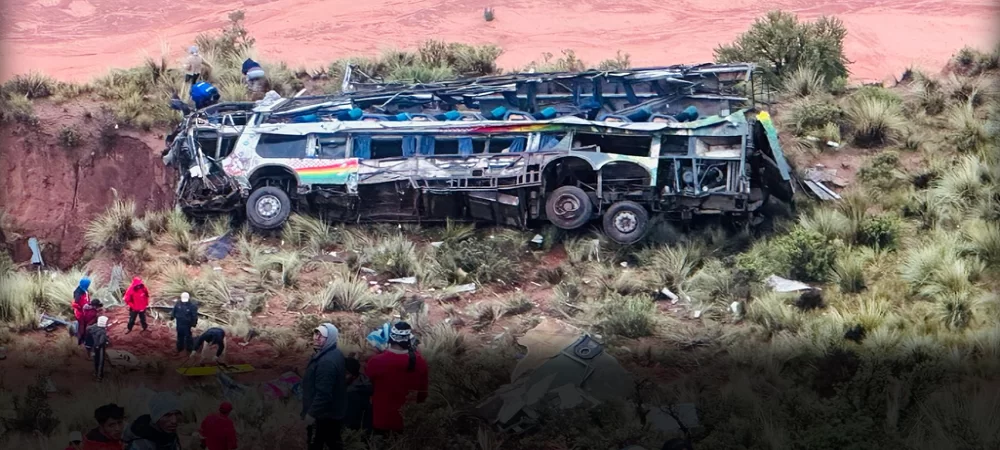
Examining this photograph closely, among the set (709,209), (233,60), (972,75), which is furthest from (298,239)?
(972,75)

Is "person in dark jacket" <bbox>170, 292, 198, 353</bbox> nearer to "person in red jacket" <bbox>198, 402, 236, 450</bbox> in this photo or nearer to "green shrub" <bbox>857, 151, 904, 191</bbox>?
"person in red jacket" <bbox>198, 402, 236, 450</bbox>

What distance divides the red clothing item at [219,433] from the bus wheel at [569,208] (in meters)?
9.10

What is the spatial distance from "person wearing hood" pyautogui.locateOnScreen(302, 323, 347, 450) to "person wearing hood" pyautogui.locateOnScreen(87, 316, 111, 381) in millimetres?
4787

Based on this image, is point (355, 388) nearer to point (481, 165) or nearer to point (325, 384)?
point (325, 384)

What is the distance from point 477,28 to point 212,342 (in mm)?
18274

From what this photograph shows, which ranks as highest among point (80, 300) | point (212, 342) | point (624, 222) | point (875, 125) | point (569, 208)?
point (875, 125)

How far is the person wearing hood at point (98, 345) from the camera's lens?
17469 millimetres

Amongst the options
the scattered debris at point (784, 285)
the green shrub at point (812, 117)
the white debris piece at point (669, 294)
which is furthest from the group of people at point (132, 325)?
the green shrub at point (812, 117)

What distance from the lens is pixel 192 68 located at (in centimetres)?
2769

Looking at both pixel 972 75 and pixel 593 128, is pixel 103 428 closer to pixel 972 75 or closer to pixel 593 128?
pixel 593 128

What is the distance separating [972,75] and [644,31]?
902 cm

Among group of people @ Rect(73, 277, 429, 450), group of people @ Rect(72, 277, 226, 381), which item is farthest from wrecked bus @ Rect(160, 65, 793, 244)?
group of people @ Rect(73, 277, 429, 450)

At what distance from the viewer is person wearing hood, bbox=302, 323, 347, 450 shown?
1330 cm

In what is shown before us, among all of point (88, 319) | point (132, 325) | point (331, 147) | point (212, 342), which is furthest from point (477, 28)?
point (88, 319)
